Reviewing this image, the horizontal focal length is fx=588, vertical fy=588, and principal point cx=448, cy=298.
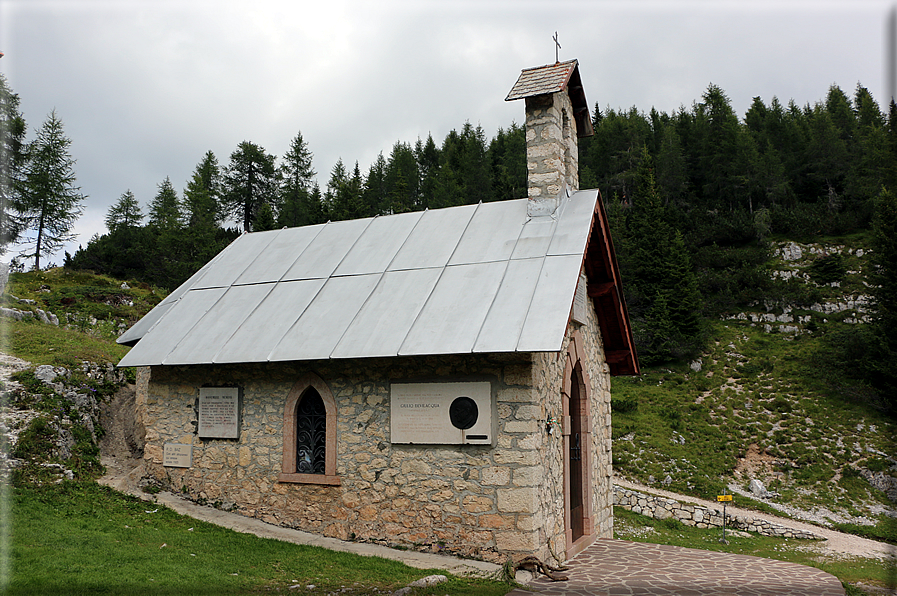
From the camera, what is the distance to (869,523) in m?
16.3

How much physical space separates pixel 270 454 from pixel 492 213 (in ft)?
18.5

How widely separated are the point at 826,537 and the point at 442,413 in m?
12.2

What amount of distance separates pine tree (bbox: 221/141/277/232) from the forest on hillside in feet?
0.30

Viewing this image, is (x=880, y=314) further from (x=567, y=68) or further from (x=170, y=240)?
(x=170, y=240)

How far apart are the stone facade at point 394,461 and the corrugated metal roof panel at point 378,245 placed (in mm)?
2093

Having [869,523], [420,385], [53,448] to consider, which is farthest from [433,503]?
[869,523]

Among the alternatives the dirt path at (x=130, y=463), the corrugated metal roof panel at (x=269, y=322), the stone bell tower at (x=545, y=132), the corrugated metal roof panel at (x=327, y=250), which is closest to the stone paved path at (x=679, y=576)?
the dirt path at (x=130, y=463)

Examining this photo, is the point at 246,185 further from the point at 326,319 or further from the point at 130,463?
the point at 326,319

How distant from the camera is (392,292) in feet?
31.6

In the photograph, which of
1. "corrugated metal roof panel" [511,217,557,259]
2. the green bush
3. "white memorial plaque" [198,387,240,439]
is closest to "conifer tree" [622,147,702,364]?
the green bush

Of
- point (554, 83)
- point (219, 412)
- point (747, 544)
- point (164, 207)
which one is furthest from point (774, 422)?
point (164, 207)

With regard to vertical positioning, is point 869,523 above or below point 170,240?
below

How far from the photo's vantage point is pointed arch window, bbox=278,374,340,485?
9.28 m

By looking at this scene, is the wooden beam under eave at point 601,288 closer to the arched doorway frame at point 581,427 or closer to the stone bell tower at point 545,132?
the arched doorway frame at point 581,427
